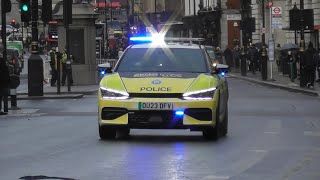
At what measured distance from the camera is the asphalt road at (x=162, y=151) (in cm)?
989

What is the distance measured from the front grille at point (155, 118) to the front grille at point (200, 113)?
0.61ft

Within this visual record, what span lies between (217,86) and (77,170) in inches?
160

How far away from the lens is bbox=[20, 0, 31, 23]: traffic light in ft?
85.1

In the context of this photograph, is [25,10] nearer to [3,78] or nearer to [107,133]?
[3,78]

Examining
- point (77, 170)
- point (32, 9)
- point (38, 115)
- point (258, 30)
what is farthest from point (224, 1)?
point (77, 170)

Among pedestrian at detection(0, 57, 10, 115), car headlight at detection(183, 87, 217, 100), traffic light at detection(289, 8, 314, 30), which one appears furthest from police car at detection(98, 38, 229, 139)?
traffic light at detection(289, 8, 314, 30)

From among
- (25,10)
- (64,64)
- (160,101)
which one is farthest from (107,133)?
(64,64)

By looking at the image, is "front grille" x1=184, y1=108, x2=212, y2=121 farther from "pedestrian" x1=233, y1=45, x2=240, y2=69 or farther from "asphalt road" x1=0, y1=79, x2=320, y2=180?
"pedestrian" x1=233, y1=45, x2=240, y2=69

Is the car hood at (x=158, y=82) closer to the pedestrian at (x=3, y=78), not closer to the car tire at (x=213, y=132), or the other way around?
the car tire at (x=213, y=132)

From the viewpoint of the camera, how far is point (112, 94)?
12930 mm

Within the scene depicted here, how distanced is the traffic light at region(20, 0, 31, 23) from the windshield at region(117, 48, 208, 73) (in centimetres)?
1240

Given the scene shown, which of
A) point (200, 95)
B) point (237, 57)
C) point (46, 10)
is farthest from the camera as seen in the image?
point (237, 57)

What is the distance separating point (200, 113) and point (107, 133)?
186cm

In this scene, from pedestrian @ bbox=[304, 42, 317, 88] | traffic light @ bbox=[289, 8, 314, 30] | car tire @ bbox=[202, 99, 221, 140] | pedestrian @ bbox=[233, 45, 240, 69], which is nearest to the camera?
car tire @ bbox=[202, 99, 221, 140]
